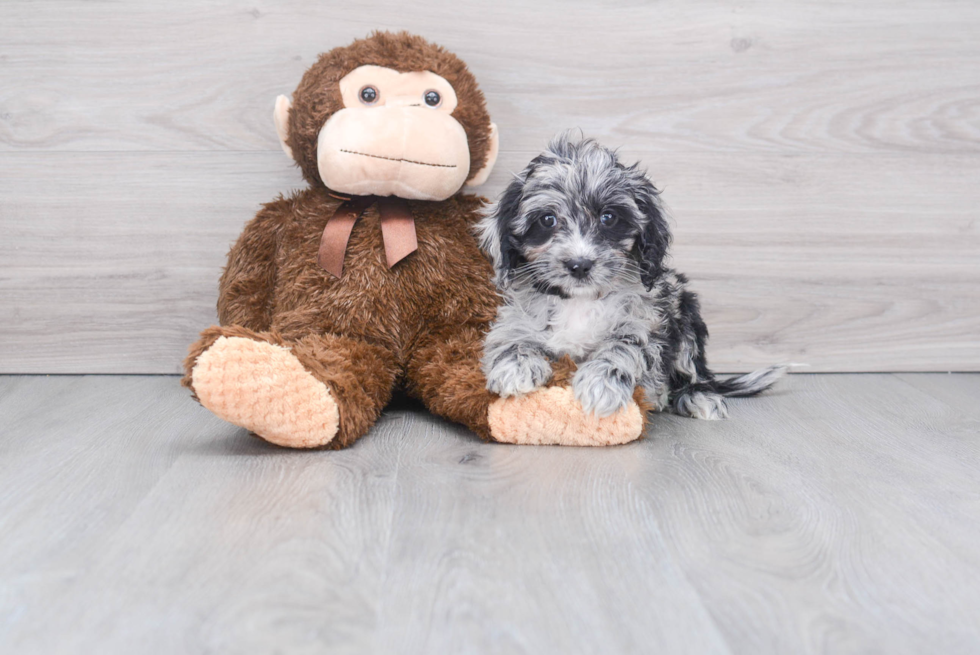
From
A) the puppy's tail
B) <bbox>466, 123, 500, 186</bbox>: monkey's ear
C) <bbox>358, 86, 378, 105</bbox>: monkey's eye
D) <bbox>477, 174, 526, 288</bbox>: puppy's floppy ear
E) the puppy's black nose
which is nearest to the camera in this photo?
the puppy's black nose

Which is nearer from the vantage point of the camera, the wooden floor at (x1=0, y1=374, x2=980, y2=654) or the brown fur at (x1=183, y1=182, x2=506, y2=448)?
the wooden floor at (x1=0, y1=374, x2=980, y2=654)

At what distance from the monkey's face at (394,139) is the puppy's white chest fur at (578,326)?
0.41 m

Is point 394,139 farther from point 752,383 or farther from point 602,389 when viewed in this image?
point 752,383

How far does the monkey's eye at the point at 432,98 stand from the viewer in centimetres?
182

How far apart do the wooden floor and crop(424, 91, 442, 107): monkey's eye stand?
29.2 inches

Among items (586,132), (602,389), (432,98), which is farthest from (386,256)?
(586,132)

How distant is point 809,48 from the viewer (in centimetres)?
219

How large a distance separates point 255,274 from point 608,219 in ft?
2.95

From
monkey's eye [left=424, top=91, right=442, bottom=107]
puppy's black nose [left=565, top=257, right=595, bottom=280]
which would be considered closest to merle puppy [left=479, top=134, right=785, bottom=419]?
A: puppy's black nose [left=565, top=257, right=595, bottom=280]

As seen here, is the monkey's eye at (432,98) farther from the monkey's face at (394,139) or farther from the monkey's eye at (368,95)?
the monkey's eye at (368,95)

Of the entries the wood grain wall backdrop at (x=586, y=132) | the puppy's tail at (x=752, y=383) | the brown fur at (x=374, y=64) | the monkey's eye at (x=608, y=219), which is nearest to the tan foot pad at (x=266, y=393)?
the brown fur at (x=374, y=64)

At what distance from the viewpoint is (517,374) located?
1608 millimetres

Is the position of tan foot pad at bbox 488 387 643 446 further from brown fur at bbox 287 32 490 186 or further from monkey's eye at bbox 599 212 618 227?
brown fur at bbox 287 32 490 186

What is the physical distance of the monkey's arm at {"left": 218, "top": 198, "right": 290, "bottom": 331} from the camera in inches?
76.6
